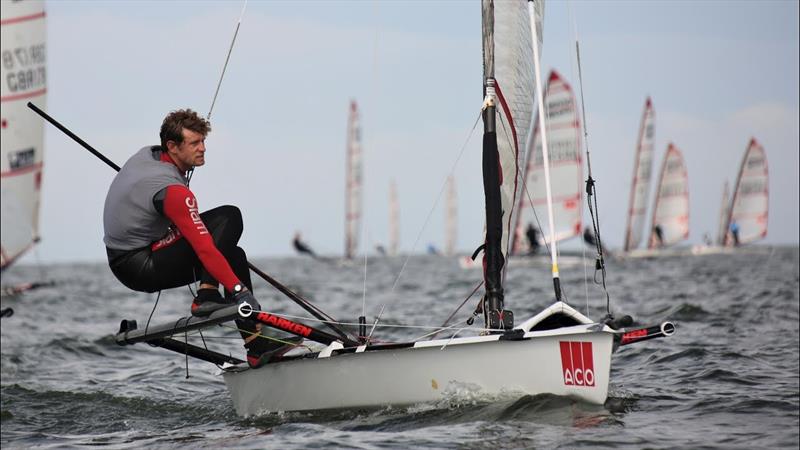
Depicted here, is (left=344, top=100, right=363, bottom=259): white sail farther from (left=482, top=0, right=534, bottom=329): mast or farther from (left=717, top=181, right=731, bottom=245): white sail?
A: (left=482, top=0, right=534, bottom=329): mast

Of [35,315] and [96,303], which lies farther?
[96,303]

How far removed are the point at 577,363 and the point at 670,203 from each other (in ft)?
154

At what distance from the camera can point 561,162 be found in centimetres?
3853

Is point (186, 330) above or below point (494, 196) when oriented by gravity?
below

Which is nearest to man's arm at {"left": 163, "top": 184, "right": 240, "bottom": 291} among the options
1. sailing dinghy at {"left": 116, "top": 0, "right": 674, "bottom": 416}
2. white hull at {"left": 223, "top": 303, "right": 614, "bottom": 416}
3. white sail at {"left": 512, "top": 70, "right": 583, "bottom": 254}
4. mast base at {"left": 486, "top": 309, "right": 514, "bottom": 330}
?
sailing dinghy at {"left": 116, "top": 0, "right": 674, "bottom": 416}

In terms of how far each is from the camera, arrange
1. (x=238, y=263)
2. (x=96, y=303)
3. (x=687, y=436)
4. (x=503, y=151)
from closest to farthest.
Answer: (x=687, y=436), (x=238, y=263), (x=503, y=151), (x=96, y=303)

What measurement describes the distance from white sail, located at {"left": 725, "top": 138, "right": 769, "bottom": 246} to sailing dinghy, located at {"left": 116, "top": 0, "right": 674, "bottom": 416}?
152 feet

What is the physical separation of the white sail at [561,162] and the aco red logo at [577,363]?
30.0m

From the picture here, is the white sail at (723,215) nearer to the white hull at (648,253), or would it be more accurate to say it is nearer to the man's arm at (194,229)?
the white hull at (648,253)

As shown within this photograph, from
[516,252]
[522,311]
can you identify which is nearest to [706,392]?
[522,311]

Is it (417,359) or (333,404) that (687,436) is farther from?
(333,404)

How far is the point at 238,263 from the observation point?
6.41m

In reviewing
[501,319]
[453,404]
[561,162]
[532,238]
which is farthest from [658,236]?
[453,404]

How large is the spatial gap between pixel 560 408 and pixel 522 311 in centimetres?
935
